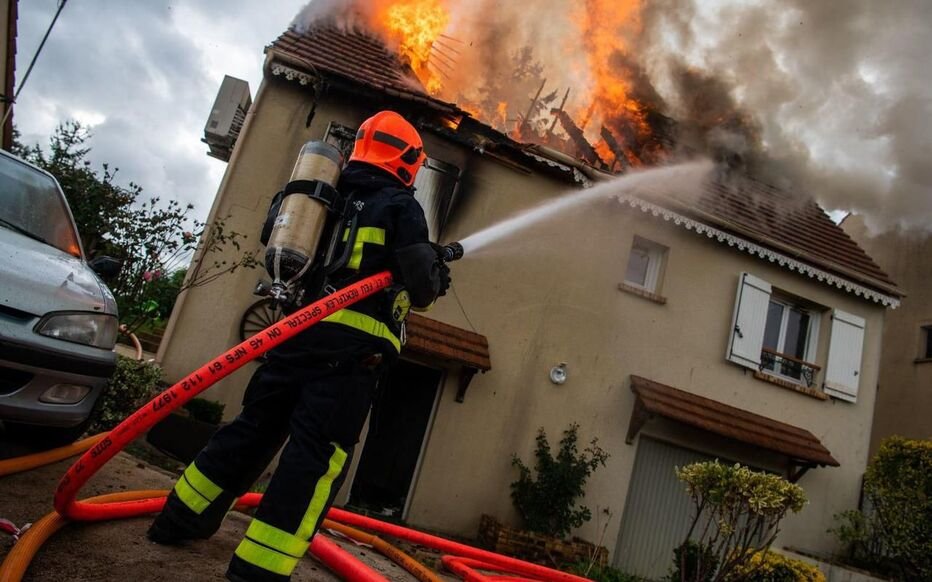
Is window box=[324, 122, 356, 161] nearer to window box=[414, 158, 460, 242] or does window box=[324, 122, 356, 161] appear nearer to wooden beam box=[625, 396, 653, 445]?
window box=[414, 158, 460, 242]

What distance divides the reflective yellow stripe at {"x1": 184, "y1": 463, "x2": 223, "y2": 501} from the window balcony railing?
9.71 m

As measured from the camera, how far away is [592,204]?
367 inches

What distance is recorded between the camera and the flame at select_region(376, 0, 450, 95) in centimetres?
992

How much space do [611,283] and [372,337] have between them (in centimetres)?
716

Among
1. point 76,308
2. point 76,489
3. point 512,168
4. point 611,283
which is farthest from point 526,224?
point 76,489

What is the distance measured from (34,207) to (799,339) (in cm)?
1106

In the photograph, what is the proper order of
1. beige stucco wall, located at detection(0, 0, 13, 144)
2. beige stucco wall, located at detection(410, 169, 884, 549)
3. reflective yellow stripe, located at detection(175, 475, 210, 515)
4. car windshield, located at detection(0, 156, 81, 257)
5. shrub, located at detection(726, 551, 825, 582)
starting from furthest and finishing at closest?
beige stucco wall, located at detection(0, 0, 13, 144) → beige stucco wall, located at detection(410, 169, 884, 549) → shrub, located at detection(726, 551, 825, 582) → car windshield, located at detection(0, 156, 81, 257) → reflective yellow stripe, located at detection(175, 475, 210, 515)

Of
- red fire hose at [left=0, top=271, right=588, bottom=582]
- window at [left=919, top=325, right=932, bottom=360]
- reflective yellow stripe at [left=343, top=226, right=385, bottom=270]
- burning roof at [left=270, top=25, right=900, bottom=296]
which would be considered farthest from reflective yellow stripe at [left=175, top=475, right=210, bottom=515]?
window at [left=919, top=325, right=932, bottom=360]

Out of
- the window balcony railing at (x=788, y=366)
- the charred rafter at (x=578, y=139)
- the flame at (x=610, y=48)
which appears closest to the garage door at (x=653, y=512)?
the window balcony railing at (x=788, y=366)

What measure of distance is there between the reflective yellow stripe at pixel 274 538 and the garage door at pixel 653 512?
7.75 meters

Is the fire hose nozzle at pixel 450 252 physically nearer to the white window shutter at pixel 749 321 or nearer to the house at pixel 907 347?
the white window shutter at pixel 749 321

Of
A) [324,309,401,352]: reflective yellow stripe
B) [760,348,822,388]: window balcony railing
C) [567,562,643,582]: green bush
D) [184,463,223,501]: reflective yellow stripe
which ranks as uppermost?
[760,348,822,388]: window balcony railing

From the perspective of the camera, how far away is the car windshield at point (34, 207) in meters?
3.58

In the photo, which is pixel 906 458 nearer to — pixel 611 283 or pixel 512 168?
pixel 611 283
